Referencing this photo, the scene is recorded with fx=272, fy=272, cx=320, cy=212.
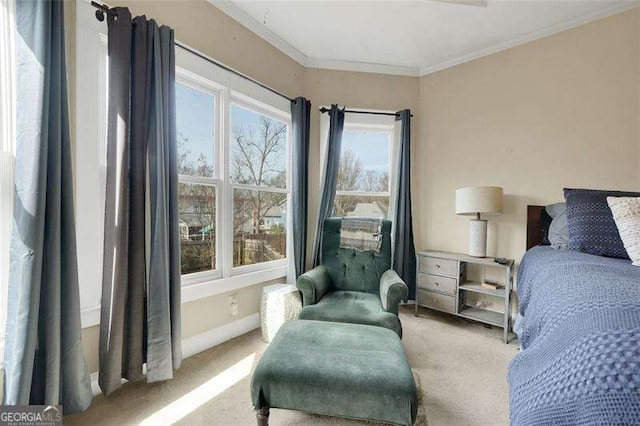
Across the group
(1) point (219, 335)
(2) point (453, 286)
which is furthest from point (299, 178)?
(2) point (453, 286)

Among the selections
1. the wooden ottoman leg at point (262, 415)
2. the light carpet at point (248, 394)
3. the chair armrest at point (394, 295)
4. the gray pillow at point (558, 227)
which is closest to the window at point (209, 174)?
the light carpet at point (248, 394)

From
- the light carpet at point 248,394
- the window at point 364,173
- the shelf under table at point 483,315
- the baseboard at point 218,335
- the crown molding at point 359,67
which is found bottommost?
the light carpet at point 248,394

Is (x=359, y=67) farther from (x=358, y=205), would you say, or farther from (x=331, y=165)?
(x=358, y=205)

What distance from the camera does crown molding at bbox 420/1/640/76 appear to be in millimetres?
2185

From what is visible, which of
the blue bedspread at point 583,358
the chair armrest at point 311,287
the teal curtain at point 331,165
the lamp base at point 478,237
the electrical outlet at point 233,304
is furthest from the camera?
the teal curtain at point 331,165

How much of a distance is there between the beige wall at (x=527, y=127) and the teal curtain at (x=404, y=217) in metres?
0.25

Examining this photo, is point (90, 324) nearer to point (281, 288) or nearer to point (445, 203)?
point (281, 288)

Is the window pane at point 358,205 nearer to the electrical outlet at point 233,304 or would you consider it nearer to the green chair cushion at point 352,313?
the green chair cushion at point 352,313

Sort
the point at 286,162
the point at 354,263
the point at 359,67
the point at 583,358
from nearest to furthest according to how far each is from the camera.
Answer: the point at 583,358, the point at 354,263, the point at 286,162, the point at 359,67

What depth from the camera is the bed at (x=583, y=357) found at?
550 millimetres

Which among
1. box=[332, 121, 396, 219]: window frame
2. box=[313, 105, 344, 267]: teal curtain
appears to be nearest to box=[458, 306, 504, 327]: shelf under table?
box=[332, 121, 396, 219]: window frame

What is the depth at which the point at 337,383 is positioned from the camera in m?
1.12

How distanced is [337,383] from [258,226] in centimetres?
183

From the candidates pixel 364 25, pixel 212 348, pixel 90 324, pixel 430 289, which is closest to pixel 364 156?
pixel 364 25
